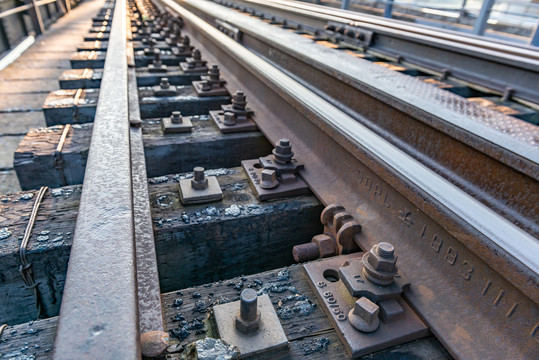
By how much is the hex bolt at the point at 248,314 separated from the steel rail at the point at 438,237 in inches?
20.9

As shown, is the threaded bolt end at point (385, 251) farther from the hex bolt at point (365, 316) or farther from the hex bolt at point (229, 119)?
the hex bolt at point (229, 119)

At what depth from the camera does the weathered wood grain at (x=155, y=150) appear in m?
1.86

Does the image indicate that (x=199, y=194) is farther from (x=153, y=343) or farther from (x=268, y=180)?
(x=153, y=343)

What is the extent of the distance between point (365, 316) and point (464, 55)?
3477 millimetres

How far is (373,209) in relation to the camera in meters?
1.51

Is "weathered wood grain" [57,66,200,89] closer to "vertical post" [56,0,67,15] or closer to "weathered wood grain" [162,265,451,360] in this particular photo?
"weathered wood grain" [162,265,451,360]

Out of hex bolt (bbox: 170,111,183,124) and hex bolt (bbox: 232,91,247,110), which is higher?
hex bolt (bbox: 232,91,247,110)

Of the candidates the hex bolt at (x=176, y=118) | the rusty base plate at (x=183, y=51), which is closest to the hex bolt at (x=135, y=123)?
the hex bolt at (x=176, y=118)

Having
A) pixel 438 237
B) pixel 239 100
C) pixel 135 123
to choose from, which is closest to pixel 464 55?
pixel 239 100

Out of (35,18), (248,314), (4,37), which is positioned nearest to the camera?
(248,314)

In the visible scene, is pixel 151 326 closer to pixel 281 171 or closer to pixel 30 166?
pixel 281 171

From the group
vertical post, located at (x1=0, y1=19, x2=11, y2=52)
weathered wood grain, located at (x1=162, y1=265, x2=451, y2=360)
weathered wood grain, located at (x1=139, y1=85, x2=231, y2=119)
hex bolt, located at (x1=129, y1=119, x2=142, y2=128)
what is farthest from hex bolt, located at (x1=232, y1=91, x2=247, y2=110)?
vertical post, located at (x1=0, y1=19, x2=11, y2=52)

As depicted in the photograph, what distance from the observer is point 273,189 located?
1714 millimetres

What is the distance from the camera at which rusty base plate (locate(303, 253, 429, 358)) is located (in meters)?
1.03
